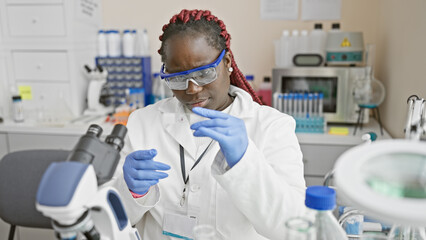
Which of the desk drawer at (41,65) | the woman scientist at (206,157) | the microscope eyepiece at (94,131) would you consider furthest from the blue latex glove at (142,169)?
the desk drawer at (41,65)

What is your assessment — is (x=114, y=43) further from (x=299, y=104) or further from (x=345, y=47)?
(x=345, y=47)

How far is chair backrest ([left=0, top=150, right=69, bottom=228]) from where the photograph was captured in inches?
71.0

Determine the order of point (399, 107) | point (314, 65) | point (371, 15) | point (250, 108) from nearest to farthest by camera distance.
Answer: point (250, 108)
point (399, 107)
point (314, 65)
point (371, 15)

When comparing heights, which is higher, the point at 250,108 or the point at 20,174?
the point at 250,108

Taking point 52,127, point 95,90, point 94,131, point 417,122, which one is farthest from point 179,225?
point 95,90

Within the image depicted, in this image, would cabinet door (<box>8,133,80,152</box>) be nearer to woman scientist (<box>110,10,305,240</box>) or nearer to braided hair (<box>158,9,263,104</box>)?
woman scientist (<box>110,10,305,240</box>)

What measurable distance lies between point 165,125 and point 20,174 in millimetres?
972

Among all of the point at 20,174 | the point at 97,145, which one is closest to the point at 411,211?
the point at 97,145

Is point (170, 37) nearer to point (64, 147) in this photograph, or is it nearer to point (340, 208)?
point (340, 208)

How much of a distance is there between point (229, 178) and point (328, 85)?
69.8 inches

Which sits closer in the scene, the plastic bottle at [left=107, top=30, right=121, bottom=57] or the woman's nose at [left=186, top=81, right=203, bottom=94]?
the woman's nose at [left=186, top=81, right=203, bottom=94]

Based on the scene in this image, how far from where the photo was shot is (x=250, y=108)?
50.2 inches

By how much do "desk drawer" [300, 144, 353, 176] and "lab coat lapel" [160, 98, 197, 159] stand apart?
123 cm

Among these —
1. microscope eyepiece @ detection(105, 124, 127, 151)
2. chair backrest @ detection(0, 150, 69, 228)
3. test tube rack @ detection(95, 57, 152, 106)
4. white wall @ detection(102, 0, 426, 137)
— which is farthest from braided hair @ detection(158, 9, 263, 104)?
test tube rack @ detection(95, 57, 152, 106)
